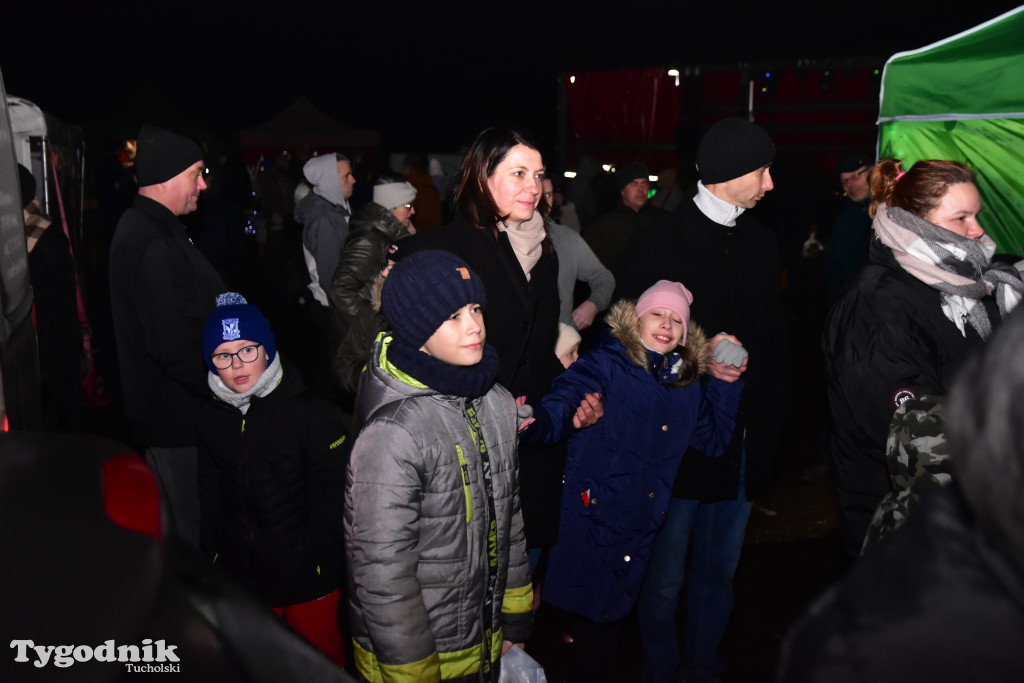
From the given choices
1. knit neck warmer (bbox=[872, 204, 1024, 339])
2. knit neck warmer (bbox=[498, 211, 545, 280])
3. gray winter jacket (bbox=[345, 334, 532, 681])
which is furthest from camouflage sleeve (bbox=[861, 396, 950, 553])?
knit neck warmer (bbox=[498, 211, 545, 280])

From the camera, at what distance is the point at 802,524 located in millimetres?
5559

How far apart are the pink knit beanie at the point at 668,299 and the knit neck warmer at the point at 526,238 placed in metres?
0.46

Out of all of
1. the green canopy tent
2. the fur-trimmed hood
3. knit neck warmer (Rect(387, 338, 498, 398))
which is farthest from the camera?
the green canopy tent

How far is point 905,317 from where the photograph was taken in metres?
2.83

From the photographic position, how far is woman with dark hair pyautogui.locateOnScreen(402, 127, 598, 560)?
3.04 metres

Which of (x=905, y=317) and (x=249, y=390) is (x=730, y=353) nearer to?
(x=905, y=317)

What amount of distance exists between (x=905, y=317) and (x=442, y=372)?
154 centimetres

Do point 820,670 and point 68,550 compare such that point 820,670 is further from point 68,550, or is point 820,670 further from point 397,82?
point 397,82

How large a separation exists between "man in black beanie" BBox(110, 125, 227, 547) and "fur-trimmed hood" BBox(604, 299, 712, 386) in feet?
5.59

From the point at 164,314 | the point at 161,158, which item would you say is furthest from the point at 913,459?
the point at 161,158

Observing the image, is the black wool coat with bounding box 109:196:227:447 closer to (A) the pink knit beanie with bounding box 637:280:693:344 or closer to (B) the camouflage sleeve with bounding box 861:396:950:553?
(A) the pink knit beanie with bounding box 637:280:693:344

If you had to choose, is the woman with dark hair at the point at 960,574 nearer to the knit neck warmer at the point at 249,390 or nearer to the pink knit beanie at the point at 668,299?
the pink knit beanie at the point at 668,299

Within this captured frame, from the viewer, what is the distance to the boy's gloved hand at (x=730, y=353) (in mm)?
3238

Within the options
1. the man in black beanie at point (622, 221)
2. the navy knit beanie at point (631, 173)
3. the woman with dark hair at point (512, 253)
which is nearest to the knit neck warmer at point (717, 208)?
the woman with dark hair at point (512, 253)
